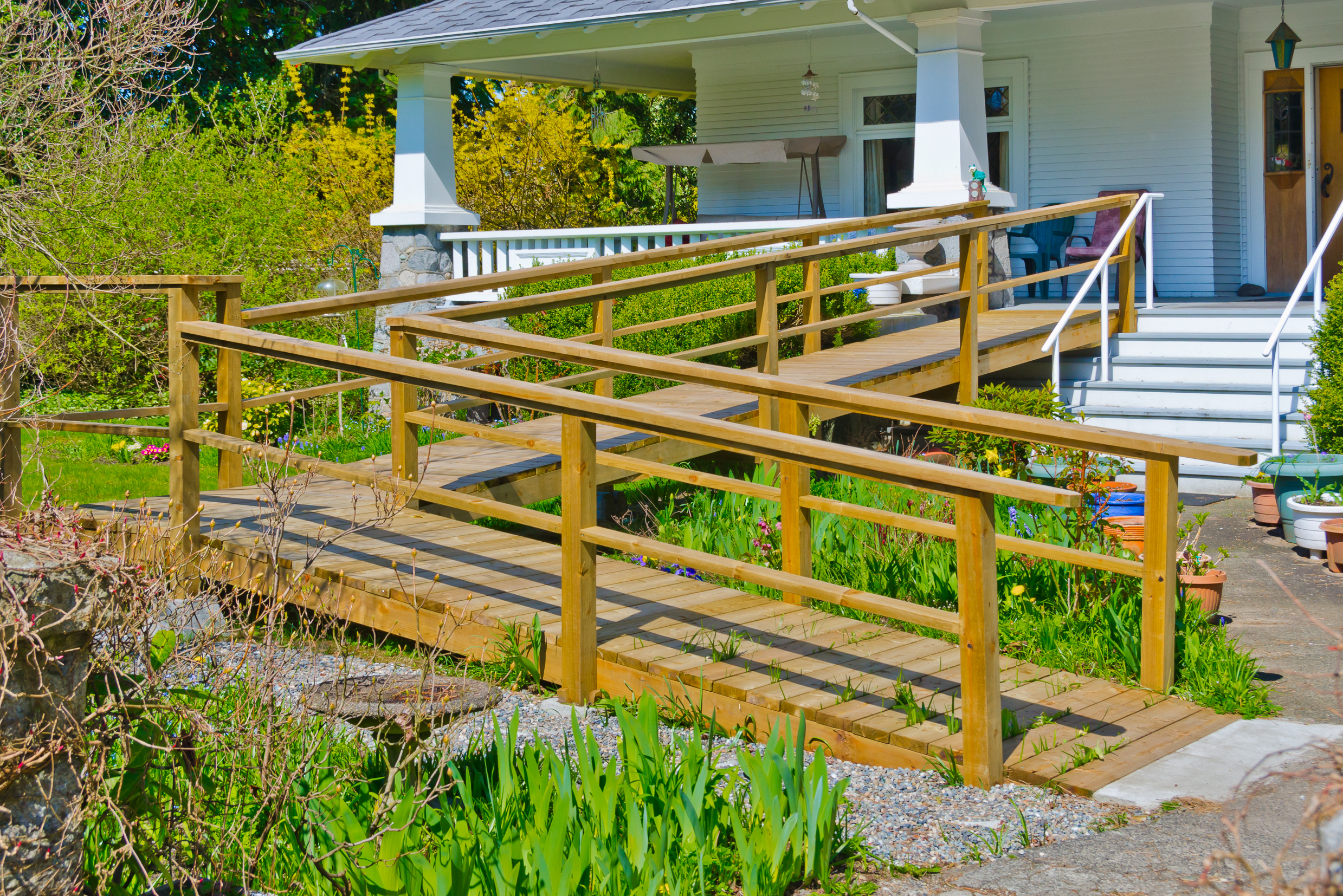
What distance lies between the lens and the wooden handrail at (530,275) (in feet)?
21.0

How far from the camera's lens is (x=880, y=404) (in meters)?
4.50

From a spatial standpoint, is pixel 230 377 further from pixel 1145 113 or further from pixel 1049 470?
pixel 1145 113

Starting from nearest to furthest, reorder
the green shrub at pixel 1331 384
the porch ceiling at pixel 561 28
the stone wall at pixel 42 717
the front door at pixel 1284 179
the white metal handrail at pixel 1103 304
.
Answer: the stone wall at pixel 42 717 → the green shrub at pixel 1331 384 → the white metal handrail at pixel 1103 304 → the porch ceiling at pixel 561 28 → the front door at pixel 1284 179

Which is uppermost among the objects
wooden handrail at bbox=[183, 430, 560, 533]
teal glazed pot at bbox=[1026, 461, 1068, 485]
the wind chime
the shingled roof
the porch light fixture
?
the wind chime

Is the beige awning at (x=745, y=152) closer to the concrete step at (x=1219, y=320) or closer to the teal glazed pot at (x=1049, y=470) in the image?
the concrete step at (x=1219, y=320)

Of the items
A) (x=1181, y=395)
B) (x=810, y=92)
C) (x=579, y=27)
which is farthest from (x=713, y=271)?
(x=810, y=92)

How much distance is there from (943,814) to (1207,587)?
239cm

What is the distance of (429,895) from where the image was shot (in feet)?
9.34

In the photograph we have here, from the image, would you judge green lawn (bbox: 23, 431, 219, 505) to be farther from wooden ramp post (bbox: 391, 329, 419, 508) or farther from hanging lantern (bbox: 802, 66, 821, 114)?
hanging lantern (bbox: 802, 66, 821, 114)

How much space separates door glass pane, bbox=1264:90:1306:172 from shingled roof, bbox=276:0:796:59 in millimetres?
5250

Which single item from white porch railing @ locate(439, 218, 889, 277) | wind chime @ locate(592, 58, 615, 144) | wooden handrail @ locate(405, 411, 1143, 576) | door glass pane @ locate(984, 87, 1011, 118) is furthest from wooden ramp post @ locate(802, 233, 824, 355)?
wind chime @ locate(592, 58, 615, 144)

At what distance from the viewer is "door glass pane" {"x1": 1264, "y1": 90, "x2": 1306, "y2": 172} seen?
41.8 ft

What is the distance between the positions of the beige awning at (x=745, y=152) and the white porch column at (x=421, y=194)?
114 inches

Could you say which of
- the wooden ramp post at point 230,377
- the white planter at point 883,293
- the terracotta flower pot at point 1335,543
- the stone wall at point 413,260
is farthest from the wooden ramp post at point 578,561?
the stone wall at point 413,260
